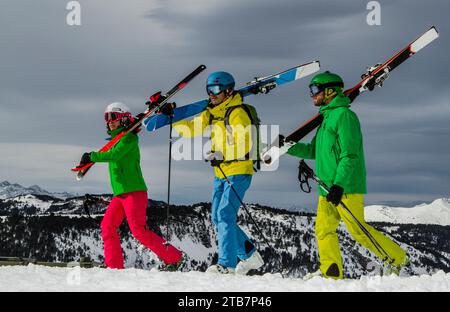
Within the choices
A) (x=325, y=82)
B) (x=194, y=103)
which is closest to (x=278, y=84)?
(x=194, y=103)

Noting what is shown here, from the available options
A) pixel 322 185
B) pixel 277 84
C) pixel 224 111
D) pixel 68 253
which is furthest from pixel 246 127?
pixel 68 253

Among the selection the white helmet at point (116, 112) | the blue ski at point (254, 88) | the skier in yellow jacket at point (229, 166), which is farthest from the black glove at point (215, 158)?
the white helmet at point (116, 112)

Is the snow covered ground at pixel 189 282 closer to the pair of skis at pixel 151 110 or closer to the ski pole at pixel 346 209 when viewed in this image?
the ski pole at pixel 346 209

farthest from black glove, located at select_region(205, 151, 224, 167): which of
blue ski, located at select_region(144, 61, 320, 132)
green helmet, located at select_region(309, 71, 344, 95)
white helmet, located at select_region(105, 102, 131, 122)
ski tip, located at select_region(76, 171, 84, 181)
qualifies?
ski tip, located at select_region(76, 171, 84, 181)

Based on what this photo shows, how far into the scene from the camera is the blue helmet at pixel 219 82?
340 inches

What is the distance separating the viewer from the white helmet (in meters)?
9.48

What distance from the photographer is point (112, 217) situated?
928cm

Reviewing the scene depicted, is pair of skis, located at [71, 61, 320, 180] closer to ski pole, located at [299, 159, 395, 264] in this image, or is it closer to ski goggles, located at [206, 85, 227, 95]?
ski goggles, located at [206, 85, 227, 95]

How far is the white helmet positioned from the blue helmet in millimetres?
1623

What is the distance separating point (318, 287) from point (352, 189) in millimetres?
1638

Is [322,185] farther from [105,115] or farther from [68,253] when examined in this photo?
[68,253]

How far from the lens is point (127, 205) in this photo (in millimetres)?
9164
